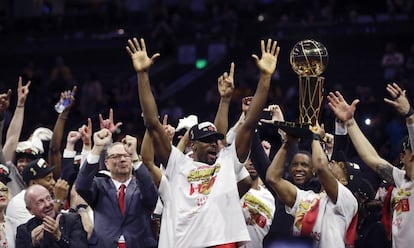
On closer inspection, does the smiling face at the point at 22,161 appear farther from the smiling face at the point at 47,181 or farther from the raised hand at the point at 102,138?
the raised hand at the point at 102,138

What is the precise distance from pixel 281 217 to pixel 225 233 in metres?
0.98

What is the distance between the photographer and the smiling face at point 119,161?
348 inches

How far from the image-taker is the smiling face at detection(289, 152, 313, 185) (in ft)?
29.6

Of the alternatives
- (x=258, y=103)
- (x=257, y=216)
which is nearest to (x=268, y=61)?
(x=258, y=103)

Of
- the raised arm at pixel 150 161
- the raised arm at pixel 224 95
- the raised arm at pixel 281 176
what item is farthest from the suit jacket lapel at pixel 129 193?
the raised arm at pixel 281 176

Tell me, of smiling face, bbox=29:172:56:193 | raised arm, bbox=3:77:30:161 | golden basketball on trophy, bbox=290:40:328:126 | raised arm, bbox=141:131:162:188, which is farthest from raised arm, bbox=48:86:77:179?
golden basketball on trophy, bbox=290:40:328:126

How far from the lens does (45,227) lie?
8516mm

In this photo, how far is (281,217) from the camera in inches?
352

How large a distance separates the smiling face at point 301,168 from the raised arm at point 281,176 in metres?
0.65

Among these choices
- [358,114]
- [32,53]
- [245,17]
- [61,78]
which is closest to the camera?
[358,114]

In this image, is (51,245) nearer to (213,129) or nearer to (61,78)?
(213,129)

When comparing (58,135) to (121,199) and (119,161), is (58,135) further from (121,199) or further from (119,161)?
(121,199)

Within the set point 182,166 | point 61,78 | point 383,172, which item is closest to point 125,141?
point 182,166

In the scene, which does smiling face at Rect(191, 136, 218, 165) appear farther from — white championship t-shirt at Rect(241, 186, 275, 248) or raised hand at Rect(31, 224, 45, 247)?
raised hand at Rect(31, 224, 45, 247)
